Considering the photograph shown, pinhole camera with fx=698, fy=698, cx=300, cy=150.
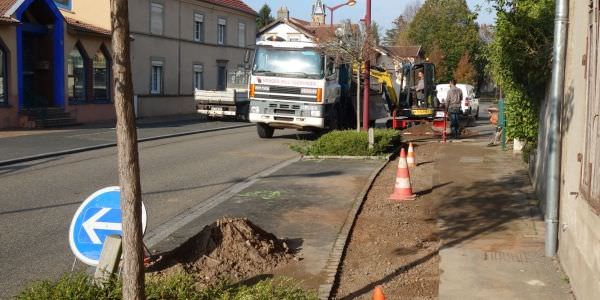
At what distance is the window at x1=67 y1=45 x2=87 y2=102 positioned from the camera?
94.2ft

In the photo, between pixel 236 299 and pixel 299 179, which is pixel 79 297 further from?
pixel 299 179

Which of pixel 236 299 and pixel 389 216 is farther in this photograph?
pixel 389 216

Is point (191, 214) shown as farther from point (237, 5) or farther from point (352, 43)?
point (237, 5)

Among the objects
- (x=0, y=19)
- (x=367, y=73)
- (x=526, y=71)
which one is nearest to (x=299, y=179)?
(x=526, y=71)

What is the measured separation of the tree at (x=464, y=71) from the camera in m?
70.6

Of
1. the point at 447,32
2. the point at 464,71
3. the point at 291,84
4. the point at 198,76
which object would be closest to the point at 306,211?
the point at 291,84

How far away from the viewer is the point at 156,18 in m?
35.6

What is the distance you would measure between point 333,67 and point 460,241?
44.3 ft

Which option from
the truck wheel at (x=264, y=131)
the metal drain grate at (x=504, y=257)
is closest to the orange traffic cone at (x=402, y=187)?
the metal drain grate at (x=504, y=257)

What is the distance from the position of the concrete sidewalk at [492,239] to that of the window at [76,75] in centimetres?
1930

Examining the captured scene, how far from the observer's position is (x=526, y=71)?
11.0 m

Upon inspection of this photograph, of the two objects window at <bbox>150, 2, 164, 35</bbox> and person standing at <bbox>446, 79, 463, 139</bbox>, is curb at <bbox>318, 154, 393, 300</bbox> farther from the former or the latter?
window at <bbox>150, 2, 164, 35</bbox>

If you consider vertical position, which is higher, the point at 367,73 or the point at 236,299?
the point at 367,73

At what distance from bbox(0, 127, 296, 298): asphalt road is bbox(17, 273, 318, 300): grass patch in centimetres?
144
